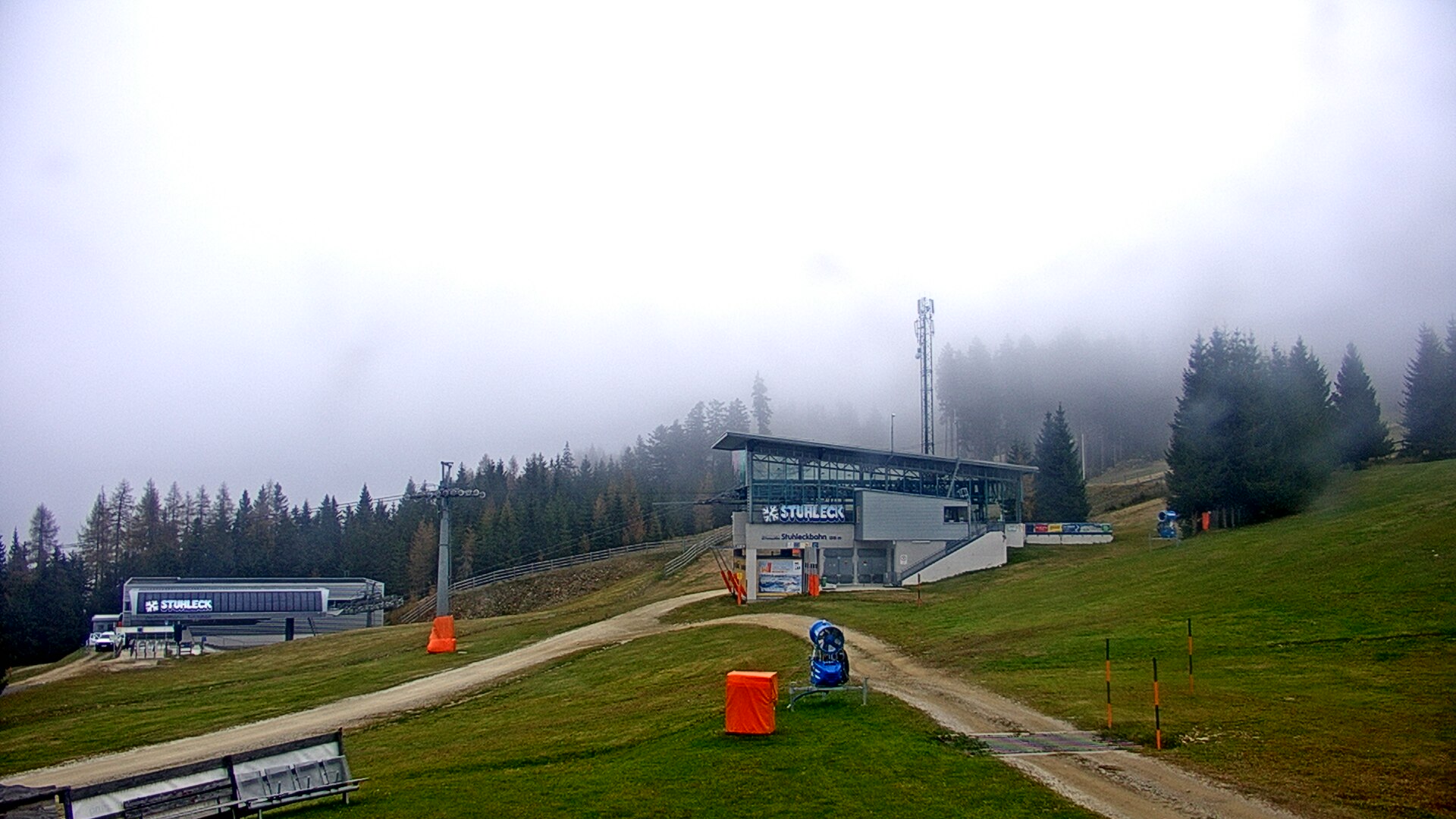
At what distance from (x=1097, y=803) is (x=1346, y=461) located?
7197 centimetres

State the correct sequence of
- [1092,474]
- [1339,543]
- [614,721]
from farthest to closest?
[1092,474]
[1339,543]
[614,721]

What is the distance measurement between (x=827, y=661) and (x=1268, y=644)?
40.9ft

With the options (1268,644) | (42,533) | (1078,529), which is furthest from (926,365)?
(42,533)

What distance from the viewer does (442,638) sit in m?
49.1

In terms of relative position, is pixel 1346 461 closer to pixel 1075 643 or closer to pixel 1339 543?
pixel 1339 543

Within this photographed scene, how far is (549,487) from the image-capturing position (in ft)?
462

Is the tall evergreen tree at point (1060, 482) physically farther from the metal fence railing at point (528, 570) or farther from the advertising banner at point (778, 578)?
the advertising banner at point (778, 578)

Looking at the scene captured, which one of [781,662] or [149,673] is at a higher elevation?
[781,662]

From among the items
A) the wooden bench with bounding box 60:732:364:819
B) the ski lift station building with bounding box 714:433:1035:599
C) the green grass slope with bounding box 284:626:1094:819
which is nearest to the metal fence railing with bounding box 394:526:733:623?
the ski lift station building with bounding box 714:433:1035:599

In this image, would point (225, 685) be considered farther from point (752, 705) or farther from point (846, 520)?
point (752, 705)

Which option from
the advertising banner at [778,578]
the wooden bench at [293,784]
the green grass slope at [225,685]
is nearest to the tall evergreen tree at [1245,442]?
the advertising banner at [778,578]

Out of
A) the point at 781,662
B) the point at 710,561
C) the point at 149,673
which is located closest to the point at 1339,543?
the point at 781,662

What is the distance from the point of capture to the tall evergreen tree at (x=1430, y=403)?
68.7 m

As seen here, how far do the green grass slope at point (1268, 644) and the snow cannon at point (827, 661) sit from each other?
412cm
